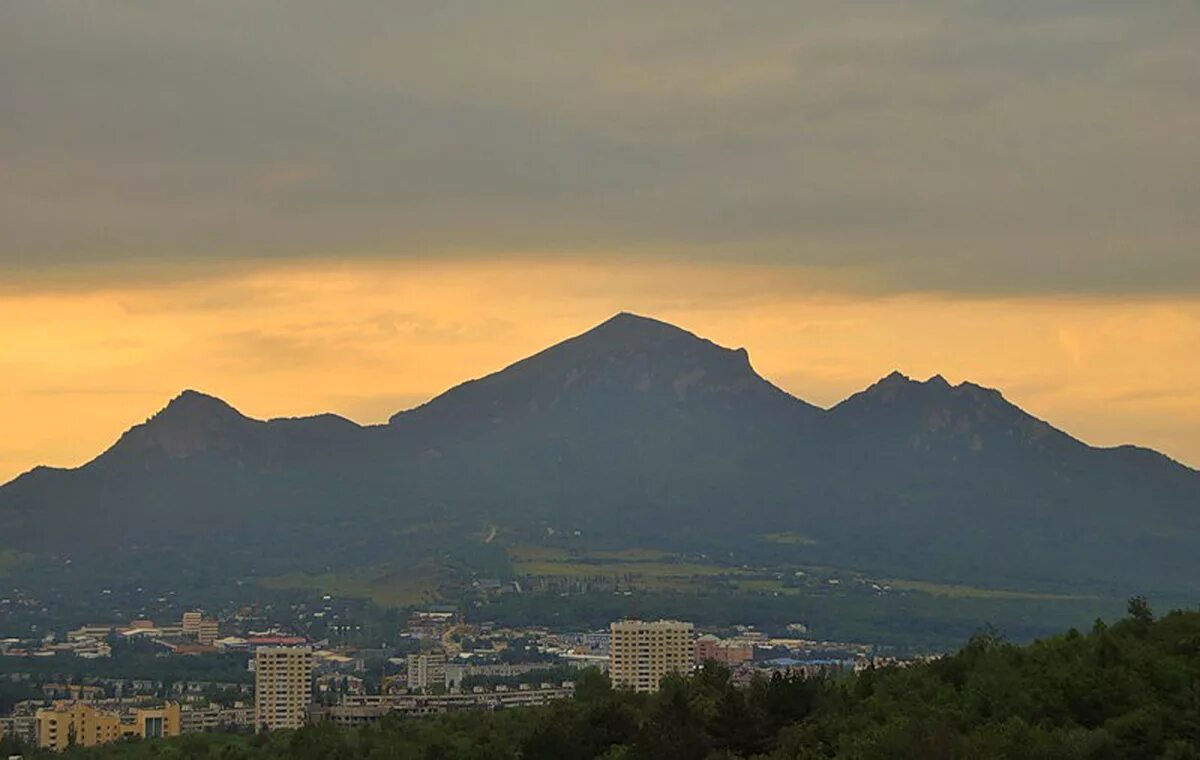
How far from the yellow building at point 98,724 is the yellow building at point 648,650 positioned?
22343 mm

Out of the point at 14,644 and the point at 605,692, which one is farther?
the point at 14,644

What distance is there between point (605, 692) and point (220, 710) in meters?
48.4

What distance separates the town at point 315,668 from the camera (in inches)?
4018

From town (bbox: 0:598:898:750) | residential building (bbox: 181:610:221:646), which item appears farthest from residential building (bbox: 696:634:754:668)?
residential building (bbox: 181:610:221:646)

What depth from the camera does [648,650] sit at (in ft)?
397

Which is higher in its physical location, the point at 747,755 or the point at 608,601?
the point at 608,601

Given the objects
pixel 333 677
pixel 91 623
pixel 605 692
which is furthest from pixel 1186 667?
pixel 91 623

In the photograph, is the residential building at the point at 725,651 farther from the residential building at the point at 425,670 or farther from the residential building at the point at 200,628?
the residential building at the point at 200,628

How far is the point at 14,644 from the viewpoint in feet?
568

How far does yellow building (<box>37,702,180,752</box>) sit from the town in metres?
0.10

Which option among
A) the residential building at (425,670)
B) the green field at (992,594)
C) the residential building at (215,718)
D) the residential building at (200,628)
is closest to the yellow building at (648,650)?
the residential building at (425,670)

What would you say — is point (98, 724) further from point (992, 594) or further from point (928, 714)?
point (992, 594)

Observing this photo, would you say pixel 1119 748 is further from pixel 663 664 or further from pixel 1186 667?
pixel 663 664

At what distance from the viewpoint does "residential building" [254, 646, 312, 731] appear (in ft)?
354
